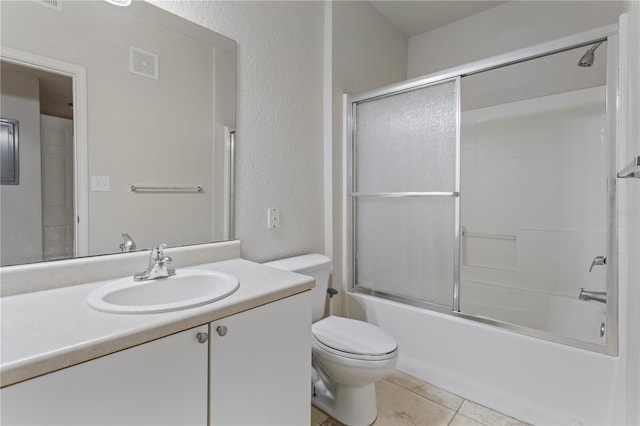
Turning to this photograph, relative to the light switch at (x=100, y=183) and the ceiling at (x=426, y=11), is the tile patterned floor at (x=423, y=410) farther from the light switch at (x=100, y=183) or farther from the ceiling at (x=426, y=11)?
the ceiling at (x=426, y=11)

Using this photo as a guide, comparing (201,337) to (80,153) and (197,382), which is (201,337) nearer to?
(197,382)

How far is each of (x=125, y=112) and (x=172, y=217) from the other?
1.52 feet

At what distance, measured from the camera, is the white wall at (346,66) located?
2.14 meters

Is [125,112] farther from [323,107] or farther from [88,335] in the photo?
[323,107]

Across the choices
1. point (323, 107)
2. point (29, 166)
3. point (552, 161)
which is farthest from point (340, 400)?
point (552, 161)

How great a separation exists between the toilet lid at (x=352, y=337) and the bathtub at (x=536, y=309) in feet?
2.27

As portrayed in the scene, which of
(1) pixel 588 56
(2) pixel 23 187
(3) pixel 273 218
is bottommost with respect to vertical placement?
(3) pixel 273 218

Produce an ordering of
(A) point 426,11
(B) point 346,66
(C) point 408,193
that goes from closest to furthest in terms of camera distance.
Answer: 1. (C) point 408,193
2. (B) point 346,66
3. (A) point 426,11

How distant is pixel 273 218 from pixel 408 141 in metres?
0.96

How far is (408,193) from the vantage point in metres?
1.92

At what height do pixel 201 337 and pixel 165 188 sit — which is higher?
pixel 165 188

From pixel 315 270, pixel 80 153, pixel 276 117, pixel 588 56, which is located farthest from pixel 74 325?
pixel 588 56

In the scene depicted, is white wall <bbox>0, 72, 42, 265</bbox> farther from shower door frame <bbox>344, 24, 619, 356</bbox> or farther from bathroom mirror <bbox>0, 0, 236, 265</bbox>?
shower door frame <bbox>344, 24, 619, 356</bbox>

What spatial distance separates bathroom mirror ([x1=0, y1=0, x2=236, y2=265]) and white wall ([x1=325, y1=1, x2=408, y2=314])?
0.80m
